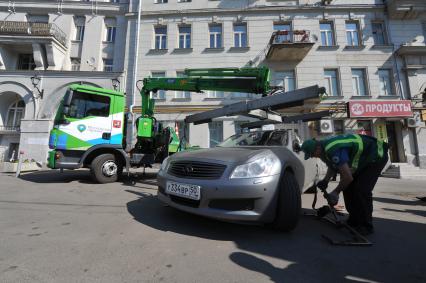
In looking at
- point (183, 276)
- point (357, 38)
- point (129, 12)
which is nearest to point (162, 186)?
point (183, 276)

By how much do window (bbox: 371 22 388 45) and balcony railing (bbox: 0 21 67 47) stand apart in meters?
21.5

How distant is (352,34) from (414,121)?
271 inches

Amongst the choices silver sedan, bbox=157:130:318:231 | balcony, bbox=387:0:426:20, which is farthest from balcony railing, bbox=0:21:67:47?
balcony, bbox=387:0:426:20

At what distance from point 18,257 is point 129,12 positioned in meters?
17.4

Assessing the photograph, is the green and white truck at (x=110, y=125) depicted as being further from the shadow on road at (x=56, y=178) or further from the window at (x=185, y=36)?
the window at (x=185, y=36)

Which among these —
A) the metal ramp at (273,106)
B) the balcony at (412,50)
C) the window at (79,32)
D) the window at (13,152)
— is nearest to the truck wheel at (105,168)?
the metal ramp at (273,106)

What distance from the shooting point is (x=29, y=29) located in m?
14.5

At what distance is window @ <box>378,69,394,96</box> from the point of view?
1409 centimetres

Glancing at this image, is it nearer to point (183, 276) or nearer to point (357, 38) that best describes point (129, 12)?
point (357, 38)

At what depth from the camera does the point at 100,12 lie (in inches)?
634

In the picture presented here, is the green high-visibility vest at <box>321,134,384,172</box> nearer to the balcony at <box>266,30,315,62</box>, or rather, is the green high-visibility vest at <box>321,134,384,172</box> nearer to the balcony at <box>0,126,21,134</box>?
the balcony at <box>266,30,315,62</box>

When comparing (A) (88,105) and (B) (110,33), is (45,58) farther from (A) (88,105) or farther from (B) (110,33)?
(A) (88,105)

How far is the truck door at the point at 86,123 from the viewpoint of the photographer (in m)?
5.73

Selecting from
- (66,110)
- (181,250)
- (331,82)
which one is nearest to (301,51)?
(331,82)
